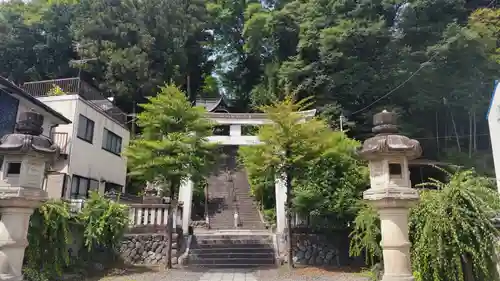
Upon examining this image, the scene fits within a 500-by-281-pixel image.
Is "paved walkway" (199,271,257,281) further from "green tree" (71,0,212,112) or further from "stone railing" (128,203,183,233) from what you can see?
"green tree" (71,0,212,112)

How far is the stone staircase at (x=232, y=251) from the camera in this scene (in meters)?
12.7

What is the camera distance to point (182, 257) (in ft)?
41.6

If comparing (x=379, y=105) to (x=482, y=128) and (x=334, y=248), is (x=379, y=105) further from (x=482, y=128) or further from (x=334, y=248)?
(x=334, y=248)

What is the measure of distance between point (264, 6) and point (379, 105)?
1756 cm

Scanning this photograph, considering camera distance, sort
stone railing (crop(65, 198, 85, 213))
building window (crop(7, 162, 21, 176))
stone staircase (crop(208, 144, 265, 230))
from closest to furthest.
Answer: building window (crop(7, 162, 21, 176)), stone railing (crop(65, 198, 85, 213)), stone staircase (crop(208, 144, 265, 230))

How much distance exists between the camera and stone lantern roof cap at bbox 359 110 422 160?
604 centimetres

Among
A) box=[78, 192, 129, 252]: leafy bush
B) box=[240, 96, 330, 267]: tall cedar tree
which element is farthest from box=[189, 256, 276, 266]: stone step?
box=[78, 192, 129, 252]: leafy bush

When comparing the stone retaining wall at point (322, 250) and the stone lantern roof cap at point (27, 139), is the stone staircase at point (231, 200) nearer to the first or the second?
the stone retaining wall at point (322, 250)

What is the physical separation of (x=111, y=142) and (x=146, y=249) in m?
8.83

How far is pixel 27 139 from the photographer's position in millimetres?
6160

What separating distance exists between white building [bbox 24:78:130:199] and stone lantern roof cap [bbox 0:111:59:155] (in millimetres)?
9216

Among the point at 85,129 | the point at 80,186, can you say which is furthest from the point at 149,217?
the point at 85,129

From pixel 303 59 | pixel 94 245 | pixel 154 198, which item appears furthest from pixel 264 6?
pixel 94 245

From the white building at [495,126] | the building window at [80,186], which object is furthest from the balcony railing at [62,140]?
the white building at [495,126]
